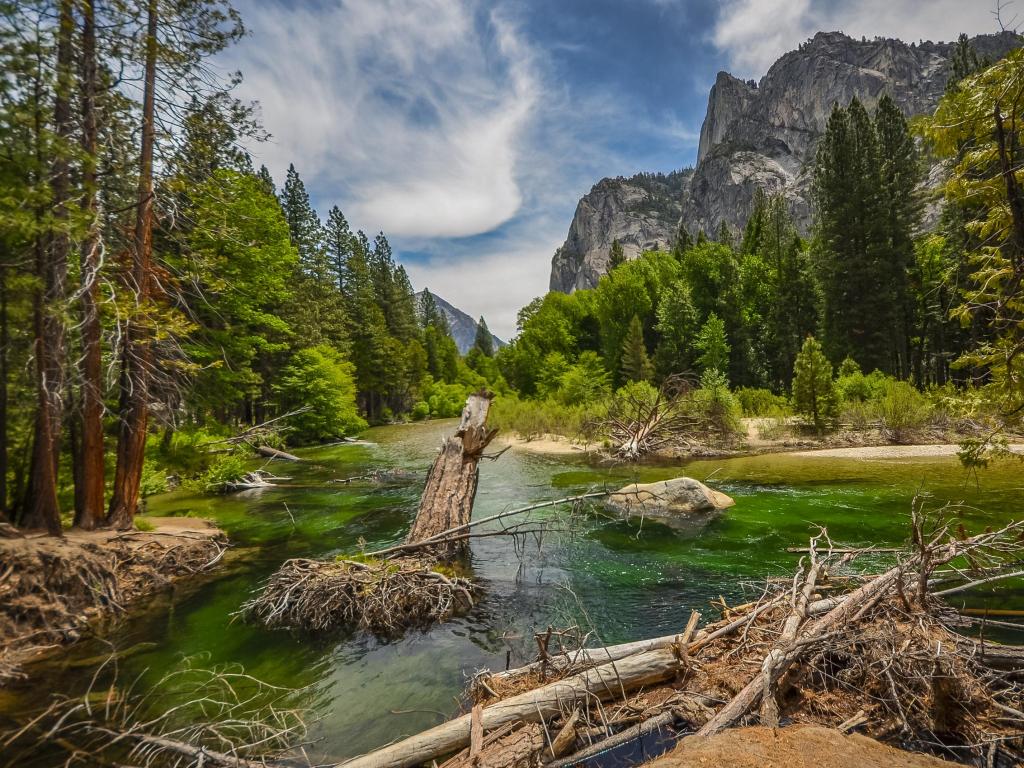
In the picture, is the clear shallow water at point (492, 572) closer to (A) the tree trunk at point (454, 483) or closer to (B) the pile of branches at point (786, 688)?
(B) the pile of branches at point (786, 688)

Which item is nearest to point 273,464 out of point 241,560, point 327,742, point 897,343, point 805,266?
point 241,560

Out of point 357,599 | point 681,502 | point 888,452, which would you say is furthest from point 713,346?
point 357,599

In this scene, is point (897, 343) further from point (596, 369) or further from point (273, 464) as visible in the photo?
point (273, 464)

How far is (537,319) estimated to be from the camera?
47.2 metres

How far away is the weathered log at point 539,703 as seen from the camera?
10.5 feet

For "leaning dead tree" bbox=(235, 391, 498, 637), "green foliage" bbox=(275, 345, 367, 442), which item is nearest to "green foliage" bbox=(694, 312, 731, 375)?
"green foliage" bbox=(275, 345, 367, 442)

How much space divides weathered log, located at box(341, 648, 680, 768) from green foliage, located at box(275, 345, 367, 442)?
2443 cm

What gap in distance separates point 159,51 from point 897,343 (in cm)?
4021

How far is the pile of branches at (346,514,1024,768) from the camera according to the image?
312 cm

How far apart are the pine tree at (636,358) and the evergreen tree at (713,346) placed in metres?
4.06

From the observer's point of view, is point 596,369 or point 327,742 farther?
point 596,369

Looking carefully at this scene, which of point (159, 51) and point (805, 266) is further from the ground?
point (805, 266)

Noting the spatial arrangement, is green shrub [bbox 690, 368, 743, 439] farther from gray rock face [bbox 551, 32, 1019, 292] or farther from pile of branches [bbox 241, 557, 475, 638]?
gray rock face [bbox 551, 32, 1019, 292]

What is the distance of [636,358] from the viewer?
3812 cm
